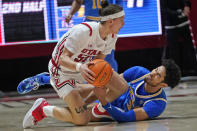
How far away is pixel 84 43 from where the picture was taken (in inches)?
126

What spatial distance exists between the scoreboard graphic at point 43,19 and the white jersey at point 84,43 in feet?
12.0

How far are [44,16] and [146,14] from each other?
1.78 meters

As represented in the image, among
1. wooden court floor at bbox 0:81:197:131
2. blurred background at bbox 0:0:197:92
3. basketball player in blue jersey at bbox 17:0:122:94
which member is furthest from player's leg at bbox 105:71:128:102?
blurred background at bbox 0:0:197:92

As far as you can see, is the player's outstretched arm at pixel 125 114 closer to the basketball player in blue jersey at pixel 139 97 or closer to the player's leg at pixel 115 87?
the basketball player in blue jersey at pixel 139 97

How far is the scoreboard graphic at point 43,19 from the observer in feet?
23.1

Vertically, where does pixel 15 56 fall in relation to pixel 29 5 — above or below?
below

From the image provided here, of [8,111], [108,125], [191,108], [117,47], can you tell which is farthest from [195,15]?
[108,125]

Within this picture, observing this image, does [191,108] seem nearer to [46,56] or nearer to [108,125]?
[108,125]

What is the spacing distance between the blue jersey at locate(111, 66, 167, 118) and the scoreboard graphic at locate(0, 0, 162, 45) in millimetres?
3517

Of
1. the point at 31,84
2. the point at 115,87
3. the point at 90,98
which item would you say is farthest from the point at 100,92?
the point at 31,84

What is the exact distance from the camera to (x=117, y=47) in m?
7.20

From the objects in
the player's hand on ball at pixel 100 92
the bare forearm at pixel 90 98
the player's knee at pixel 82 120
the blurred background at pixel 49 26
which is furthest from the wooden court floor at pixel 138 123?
the blurred background at pixel 49 26

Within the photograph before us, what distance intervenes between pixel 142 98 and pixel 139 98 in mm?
27

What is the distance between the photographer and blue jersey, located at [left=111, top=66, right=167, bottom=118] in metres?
3.40
